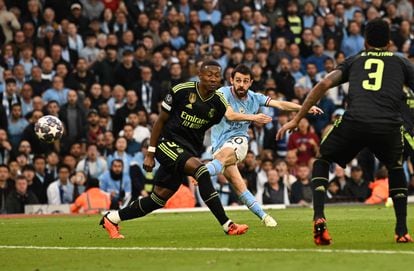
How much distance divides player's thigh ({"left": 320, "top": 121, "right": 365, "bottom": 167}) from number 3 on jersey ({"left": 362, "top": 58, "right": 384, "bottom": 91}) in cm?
45

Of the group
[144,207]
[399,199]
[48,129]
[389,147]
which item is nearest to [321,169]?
[389,147]

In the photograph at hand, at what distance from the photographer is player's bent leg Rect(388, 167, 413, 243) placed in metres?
11.6

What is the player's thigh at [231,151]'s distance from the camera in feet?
52.6

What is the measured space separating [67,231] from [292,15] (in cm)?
1556

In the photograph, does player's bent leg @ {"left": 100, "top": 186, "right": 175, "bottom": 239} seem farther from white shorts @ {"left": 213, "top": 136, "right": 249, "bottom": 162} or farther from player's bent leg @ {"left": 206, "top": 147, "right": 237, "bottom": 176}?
white shorts @ {"left": 213, "top": 136, "right": 249, "bottom": 162}

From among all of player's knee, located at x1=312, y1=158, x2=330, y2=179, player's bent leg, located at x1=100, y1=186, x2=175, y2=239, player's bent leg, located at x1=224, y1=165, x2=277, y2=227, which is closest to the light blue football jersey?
player's bent leg, located at x1=224, y1=165, x2=277, y2=227

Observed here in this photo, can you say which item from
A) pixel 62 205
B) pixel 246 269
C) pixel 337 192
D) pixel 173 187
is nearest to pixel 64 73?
pixel 62 205

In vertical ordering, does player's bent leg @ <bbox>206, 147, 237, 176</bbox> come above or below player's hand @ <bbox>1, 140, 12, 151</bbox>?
above

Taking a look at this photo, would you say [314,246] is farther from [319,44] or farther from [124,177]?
[319,44]

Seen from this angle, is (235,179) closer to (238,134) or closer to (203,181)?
(238,134)

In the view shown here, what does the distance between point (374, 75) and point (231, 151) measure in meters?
4.87

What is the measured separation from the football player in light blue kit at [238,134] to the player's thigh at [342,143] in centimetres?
396

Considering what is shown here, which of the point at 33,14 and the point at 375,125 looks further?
the point at 33,14

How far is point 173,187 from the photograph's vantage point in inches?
540
